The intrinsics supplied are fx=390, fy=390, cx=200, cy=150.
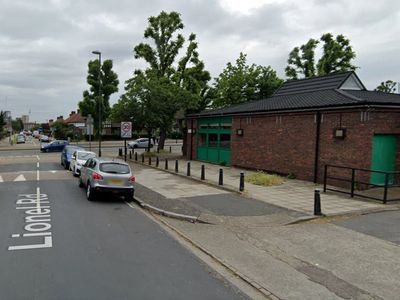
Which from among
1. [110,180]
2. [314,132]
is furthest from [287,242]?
[314,132]

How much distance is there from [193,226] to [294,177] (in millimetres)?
9607

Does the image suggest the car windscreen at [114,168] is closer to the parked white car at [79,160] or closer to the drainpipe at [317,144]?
the parked white car at [79,160]

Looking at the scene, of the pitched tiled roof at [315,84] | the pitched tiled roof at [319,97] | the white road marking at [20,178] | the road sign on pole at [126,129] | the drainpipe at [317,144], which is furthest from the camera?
the road sign on pole at [126,129]

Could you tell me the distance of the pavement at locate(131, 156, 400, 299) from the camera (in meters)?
5.85

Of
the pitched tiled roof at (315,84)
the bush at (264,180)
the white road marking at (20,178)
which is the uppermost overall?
the pitched tiled roof at (315,84)

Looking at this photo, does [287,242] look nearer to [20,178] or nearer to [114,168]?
[114,168]

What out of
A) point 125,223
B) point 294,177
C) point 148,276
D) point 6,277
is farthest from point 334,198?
point 6,277

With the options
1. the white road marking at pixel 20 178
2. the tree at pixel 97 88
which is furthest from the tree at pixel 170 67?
the tree at pixel 97 88

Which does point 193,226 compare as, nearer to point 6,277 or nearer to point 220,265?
point 220,265

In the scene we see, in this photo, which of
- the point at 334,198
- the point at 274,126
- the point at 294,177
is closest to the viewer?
the point at 334,198

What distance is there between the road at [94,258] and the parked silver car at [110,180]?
945 millimetres

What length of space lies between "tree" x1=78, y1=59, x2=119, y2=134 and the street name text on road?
45.5 m

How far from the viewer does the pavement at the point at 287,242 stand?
585 centimetres

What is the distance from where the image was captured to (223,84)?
124 feet
